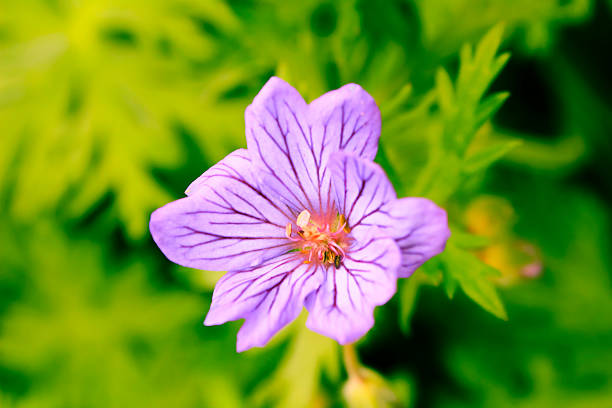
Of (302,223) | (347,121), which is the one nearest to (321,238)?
(302,223)

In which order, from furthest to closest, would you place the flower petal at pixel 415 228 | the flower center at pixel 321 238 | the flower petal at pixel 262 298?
the flower center at pixel 321 238
the flower petal at pixel 262 298
the flower petal at pixel 415 228

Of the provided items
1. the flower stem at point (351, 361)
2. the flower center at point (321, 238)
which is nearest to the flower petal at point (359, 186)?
the flower center at point (321, 238)

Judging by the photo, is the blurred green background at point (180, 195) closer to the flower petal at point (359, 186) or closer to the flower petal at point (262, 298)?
the flower petal at point (262, 298)

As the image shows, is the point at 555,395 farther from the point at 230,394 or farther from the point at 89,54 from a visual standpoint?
the point at 89,54

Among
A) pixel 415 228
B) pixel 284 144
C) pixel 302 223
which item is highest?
pixel 284 144

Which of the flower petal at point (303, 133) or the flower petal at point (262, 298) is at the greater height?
the flower petal at point (303, 133)

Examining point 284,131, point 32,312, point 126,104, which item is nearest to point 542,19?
point 284,131

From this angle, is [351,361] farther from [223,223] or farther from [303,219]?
[223,223]
